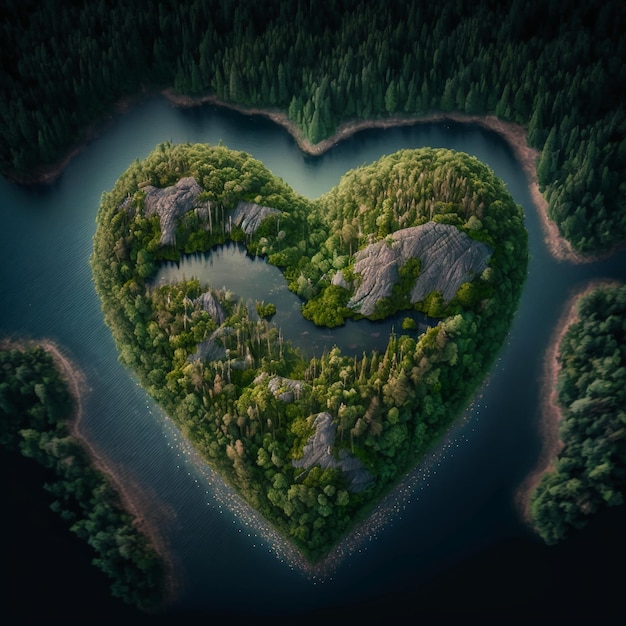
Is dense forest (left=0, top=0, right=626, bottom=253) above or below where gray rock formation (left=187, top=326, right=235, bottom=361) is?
above

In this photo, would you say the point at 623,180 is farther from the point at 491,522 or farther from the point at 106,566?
the point at 106,566

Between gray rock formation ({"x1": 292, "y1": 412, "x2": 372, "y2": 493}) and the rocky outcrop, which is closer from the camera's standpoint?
gray rock formation ({"x1": 292, "y1": 412, "x2": 372, "y2": 493})

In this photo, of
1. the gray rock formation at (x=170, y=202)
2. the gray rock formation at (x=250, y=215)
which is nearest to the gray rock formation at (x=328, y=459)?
the gray rock formation at (x=250, y=215)

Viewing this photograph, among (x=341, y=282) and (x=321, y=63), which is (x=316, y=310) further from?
(x=321, y=63)

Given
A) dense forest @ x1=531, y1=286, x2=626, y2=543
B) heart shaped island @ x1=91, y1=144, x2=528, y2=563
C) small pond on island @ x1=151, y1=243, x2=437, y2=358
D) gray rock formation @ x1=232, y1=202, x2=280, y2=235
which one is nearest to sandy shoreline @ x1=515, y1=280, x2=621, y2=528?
dense forest @ x1=531, y1=286, x2=626, y2=543

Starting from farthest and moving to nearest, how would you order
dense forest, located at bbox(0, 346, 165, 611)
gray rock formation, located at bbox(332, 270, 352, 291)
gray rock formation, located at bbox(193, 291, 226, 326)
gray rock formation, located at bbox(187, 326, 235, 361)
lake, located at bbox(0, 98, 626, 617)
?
1. gray rock formation, located at bbox(332, 270, 352, 291)
2. gray rock formation, located at bbox(193, 291, 226, 326)
3. gray rock formation, located at bbox(187, 326, 235, 361)
4. lake, located at bbox(0, 98, 626, 617)
5. dense forest, located at bbox(0, 346, 165, 611)

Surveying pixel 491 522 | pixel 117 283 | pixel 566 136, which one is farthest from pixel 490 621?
pixel 566 136

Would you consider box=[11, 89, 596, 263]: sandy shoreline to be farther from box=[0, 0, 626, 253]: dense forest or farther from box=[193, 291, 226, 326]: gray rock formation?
box=[193, 291, 226, 326]: gray rock formation

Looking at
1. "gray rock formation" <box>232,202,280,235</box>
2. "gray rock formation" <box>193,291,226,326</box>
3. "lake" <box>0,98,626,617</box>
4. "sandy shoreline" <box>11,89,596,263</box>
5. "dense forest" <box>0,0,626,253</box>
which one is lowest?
"lake" <box>0,98,626,617</box>
